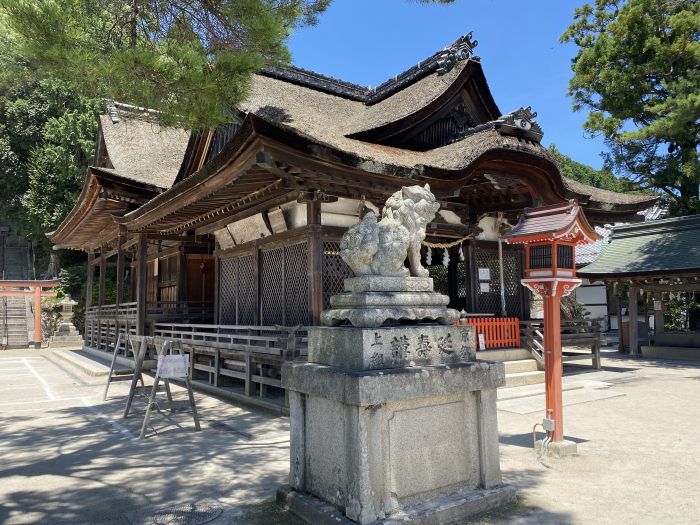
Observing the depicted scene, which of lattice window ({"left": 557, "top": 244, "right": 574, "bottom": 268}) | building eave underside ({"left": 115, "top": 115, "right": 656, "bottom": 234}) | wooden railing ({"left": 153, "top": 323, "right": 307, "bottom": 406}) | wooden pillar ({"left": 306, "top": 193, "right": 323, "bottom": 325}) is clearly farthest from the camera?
wooden pillar ({"left": 306, "top": 193, "right": 323, "bottom": 325})

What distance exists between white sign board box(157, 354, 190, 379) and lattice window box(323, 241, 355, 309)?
9.98 ft

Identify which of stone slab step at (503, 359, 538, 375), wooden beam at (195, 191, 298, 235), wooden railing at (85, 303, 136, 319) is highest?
wooden beam at (195, 191, 298, 235)

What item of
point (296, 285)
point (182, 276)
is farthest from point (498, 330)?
point (182, 276)

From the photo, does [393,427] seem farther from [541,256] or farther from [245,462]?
[541,256]

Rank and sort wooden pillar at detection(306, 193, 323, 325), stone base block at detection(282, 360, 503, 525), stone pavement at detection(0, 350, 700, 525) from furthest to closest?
1. wooden pillar at detection(306, 193, 323, 325)
2. stone pavement at detection(0, 350, 700, 525)
3. stone base block at detection(282, 360, 503, 525)

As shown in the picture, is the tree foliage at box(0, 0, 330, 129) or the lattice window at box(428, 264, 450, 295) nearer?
the tree foliage at box(0, 0, 330, 129)

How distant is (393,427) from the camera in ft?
11.9

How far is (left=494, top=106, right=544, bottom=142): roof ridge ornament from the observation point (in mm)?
9570

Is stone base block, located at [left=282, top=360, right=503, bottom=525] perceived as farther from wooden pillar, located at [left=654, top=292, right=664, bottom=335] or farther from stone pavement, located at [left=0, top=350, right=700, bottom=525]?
wooden pillar, located at [left=654, top=292, right=664, bottom=335]

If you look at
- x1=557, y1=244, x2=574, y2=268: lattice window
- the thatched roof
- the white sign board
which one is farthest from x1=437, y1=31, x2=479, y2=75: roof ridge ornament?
the white sign board

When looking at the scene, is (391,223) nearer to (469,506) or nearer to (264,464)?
(469,506)

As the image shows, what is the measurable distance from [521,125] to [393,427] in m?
7.76

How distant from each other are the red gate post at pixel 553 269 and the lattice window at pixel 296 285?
175 inches

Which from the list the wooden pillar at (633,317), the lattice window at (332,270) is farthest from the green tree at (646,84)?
the lattice window at (332,270)
